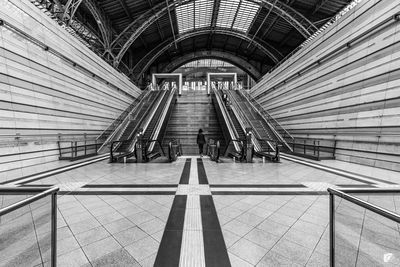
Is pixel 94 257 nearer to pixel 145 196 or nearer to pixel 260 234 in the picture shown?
pixel 145 196

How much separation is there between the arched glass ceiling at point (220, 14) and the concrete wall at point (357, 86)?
12812mm

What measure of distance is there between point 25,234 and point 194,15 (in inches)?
1003

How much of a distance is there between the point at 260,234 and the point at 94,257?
6.40 feet

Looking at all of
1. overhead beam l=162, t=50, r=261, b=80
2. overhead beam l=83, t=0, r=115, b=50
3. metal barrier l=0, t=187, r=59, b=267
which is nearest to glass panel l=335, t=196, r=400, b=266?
metal barrier l=0, t=187, r=59, b=267

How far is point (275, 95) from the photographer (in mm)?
14516

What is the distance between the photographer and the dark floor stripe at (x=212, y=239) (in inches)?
71.2

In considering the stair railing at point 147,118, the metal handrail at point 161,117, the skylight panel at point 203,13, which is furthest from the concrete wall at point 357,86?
the skylight panel at point 203,13

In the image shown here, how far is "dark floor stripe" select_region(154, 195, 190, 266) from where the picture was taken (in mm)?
1806

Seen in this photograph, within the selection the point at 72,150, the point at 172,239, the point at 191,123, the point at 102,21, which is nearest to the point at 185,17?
the point at 102,21

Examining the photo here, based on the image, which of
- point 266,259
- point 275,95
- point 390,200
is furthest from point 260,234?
point 275,95

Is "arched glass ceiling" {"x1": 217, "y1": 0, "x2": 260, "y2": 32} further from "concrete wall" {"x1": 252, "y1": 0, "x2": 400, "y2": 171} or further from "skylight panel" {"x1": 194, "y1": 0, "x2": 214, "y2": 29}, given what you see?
"concrete wall" {"x1": 252, "y1": 0, "x2": 400, "y2": 171}

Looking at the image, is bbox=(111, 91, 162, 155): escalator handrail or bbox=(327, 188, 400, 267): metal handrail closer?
bbox=(327, 188, 400, 267): metal handrail

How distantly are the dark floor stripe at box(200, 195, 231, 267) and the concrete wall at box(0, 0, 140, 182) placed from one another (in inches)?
221

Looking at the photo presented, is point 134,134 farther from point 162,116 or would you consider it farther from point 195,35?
point 195,35
